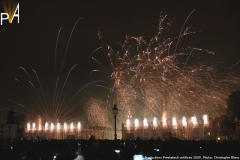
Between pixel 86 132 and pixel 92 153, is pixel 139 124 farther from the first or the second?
pixel 92 153

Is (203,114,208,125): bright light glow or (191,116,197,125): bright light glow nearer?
(203,114,208,125): bright light glow

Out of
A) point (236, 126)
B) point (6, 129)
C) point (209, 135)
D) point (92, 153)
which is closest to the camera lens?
point (92, 153)

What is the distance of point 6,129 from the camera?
3222 centimetres

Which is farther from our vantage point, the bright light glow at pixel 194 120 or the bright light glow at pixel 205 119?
the bright light glow at pixel 194 120

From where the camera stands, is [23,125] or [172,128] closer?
[172,128]

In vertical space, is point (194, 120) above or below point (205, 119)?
below

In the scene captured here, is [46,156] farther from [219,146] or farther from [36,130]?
[36,130]

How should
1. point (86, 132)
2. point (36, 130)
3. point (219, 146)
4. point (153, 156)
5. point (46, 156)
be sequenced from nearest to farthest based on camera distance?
1. point (153, 156)
2. point (46, 156)
3. point (219, 146)
4. point (86, 132)
5. point (36, 130)

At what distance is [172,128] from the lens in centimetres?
4709

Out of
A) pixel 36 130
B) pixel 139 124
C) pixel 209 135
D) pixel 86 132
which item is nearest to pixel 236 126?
pixel 209 135

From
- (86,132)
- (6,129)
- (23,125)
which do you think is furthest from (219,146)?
(23,125)

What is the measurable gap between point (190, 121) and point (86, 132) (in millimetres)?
21852

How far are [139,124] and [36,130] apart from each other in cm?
2553

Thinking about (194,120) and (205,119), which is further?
(194,120)
